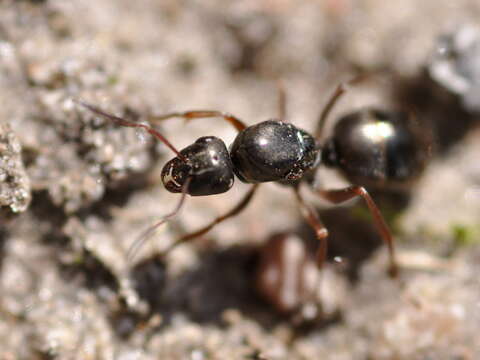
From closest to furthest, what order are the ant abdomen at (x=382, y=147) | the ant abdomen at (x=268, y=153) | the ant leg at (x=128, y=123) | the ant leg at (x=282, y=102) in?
the ant leg at (x=128, y=123)
the ant abdomen at (x=268, y=153)
the ant abdomen at (x=382, y=147)
the ant leg at (x=282, y=102)

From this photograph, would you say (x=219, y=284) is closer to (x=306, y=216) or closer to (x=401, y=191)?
(x=306, y=216)

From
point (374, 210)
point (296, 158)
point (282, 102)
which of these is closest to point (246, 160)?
point (296, 158)

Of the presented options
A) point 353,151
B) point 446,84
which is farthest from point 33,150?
point 446,84

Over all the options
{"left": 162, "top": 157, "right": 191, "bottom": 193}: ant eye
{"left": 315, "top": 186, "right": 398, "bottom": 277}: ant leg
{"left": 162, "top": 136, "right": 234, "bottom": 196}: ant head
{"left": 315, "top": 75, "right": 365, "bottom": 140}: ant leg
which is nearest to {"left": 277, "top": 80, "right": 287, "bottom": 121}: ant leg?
{"left": 315, "top": 75, "right": 365, "bottom": 140}: ant leg

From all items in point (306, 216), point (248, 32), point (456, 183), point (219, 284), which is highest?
point (248, 32)

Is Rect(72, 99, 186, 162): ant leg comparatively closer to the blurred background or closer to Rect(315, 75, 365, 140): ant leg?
the blurred background

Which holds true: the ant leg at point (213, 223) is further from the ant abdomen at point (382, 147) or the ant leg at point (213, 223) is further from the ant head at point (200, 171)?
the ant abdomen at point (382, 147)

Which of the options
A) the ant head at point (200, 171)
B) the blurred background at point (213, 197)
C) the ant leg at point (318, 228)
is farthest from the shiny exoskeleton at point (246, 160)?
A: the blurred background at point (213, 197)
